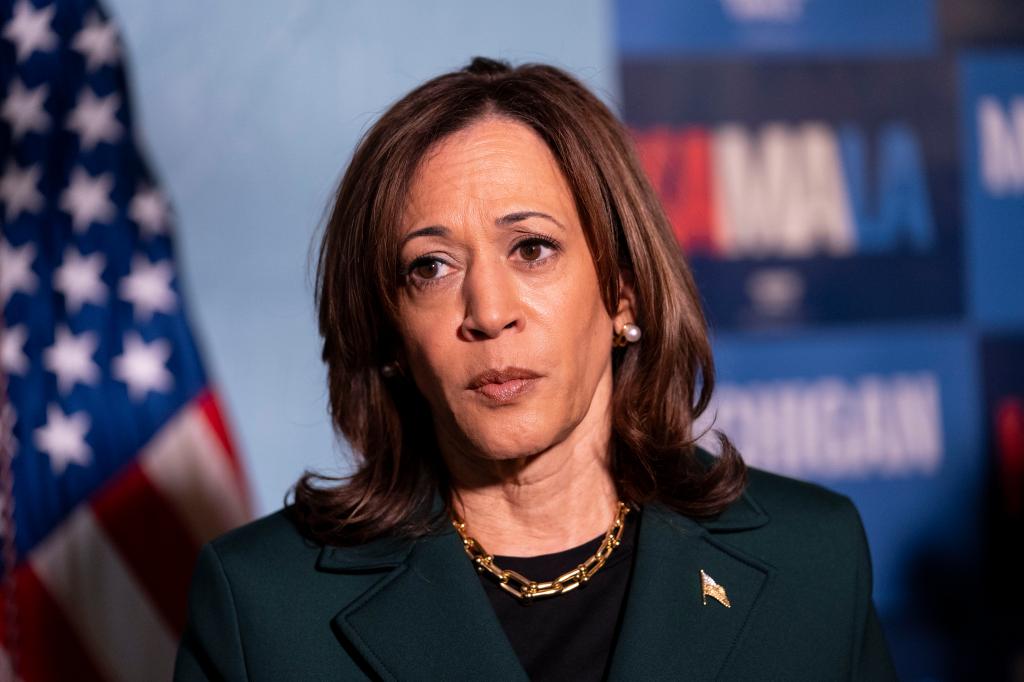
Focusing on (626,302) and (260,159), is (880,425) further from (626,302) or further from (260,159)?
(260,159)

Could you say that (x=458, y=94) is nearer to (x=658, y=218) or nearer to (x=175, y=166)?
(x=658, y=218)

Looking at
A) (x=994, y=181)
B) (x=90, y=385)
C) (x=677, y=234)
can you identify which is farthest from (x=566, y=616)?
(x=994, y=181)

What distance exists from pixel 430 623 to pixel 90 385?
45.6 inches

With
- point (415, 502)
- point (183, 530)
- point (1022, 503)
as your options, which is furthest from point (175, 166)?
point (1022, 503)

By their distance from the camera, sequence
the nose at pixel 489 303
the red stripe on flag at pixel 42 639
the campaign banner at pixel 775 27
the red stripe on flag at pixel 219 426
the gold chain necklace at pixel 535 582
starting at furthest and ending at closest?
1. the campaign banner at pixel 775 27
2. the red stripe on flag at pixel 219 426
3. the red stripe on flag at pixel 42 639
4. the gold chain necklace at pixel 535 582
5. the nose at pixel 489 303

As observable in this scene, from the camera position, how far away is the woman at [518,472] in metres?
1.37

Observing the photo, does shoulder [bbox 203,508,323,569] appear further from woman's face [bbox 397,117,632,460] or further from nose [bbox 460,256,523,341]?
nose [bbox 460,256,523,341]

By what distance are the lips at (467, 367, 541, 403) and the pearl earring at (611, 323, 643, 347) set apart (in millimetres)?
219

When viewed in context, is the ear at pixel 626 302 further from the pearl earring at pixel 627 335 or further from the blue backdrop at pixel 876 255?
the blue backdrop at pixel 876 255

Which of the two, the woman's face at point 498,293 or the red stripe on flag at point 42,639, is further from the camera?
the red stripe on flag at point 42,639

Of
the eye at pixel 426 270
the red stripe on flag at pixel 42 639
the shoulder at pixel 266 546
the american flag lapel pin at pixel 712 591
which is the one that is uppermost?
the eye at pixel 426 270

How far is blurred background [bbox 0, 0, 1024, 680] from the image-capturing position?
2250 mm

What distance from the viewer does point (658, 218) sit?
1526mm

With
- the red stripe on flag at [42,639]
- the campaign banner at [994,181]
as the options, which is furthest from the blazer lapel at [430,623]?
the campaign banner at [994,181]
